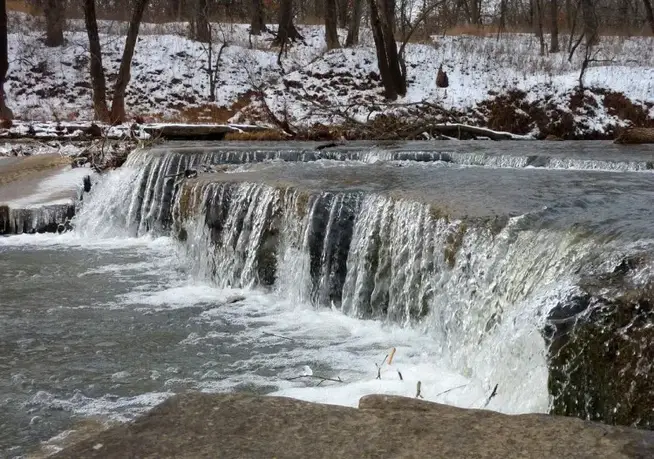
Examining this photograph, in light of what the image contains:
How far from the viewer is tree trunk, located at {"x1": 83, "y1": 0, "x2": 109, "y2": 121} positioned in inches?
802

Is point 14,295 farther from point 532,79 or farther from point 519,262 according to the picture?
point 532,79

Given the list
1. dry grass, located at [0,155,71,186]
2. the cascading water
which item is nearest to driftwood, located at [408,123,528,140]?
the cascading water

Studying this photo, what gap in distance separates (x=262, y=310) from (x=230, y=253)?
1.56 metres

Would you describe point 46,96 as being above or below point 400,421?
above

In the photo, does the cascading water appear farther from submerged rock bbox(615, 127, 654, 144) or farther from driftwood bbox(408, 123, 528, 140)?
driftwood bbox(408, 123, 528, 140)

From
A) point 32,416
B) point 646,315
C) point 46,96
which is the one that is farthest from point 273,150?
point 46,96

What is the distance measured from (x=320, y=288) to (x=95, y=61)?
605 inches

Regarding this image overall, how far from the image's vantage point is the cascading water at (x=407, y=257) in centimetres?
469

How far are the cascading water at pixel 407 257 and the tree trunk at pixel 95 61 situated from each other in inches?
396

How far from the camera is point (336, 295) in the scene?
7.48 m

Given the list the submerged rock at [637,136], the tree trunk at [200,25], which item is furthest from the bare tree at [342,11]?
the submerged rock at [637,136]

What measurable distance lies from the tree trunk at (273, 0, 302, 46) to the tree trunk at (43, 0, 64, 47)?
7912 millimetres

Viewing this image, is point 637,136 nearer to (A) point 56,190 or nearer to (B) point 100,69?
(A) point 56,190

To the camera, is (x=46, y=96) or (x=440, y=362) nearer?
(x=440, y=362)
